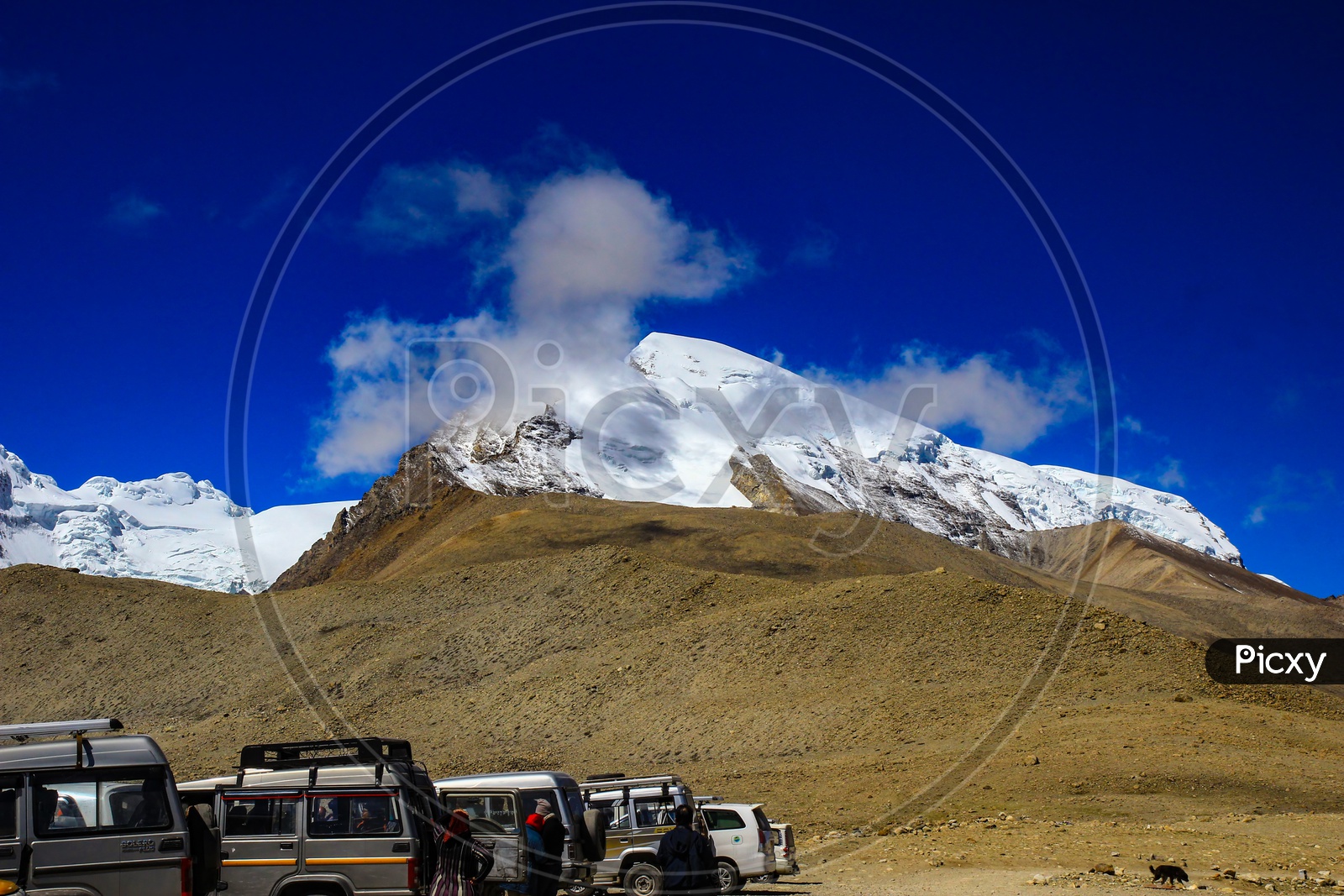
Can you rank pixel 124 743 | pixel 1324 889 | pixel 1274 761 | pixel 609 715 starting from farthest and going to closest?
1. pixel 609 715
2. pixel 1274 761
3. pixel 1324 889
4. pixel 124 743

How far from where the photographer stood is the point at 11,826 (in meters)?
12.8

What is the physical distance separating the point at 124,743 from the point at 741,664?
4766 centimetres

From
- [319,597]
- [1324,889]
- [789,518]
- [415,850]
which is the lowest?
[1324,889]

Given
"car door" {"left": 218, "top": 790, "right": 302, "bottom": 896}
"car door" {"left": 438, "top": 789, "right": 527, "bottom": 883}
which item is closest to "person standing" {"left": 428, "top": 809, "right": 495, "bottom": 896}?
"car door" {"left": 218, "top": 790, "right": 302, "bottom": 896}

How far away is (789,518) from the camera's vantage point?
126m

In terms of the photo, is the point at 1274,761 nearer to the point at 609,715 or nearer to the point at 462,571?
the point at 609,715

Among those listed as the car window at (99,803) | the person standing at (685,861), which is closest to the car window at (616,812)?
the person standing at (685,861)

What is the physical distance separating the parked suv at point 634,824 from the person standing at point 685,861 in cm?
890

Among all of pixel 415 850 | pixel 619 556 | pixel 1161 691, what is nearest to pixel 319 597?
pixel 619 556

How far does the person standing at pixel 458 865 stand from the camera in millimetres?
13586

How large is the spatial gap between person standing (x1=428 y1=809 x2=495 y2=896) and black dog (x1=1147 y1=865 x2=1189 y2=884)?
15386mm

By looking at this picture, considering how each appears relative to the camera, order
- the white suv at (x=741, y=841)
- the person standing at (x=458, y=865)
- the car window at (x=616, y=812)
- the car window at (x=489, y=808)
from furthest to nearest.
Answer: the white suv at (x=741, y=841) → the car window at (x=616, y=812) → the car window at (x=489, y=808) → the person standing at (x=458, y=865)

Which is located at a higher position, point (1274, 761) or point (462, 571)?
point (462, 571)

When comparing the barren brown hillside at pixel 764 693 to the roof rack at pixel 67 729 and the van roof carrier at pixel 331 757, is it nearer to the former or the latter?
the van roof carrier at pixel 331 757
